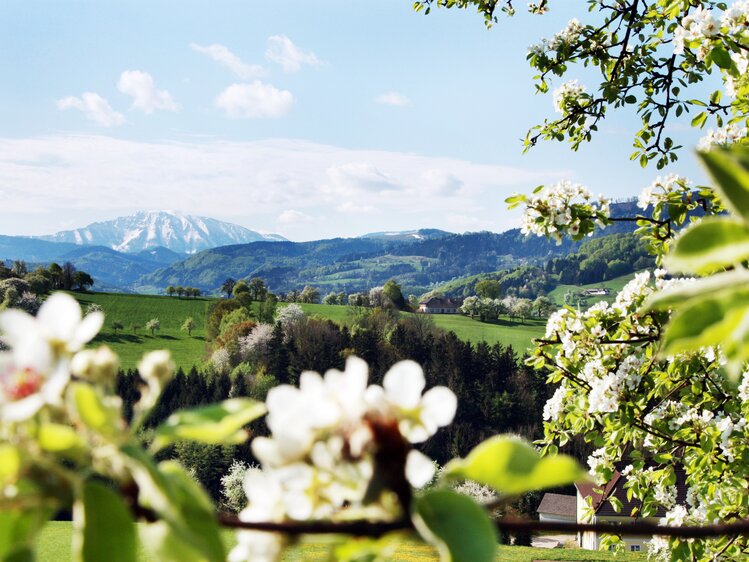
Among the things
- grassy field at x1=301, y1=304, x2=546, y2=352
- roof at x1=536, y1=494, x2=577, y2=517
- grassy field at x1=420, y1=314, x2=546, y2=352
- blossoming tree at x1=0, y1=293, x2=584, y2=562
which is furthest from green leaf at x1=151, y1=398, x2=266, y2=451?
grassy field at x1=420, y1=314, x2=546, y2=352

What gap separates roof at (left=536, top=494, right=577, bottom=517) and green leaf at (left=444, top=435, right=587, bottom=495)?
56881 mm

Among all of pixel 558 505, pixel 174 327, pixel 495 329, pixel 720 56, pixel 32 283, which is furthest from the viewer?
pixel 495 329

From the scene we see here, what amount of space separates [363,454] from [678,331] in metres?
0.29

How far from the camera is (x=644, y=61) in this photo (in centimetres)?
539

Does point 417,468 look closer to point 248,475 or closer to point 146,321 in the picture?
point 248,475

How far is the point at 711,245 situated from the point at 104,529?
0.56 meters

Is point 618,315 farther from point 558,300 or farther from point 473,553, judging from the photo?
point 558,300

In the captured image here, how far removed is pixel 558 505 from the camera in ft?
178

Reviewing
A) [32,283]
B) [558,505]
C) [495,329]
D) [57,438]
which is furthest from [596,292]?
[57,438]

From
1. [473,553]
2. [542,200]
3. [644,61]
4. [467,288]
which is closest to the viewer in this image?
[473,553]

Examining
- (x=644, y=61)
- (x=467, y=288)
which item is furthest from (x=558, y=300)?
(x=644, y=61)

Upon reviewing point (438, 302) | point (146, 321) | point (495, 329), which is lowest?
point (495, 329)

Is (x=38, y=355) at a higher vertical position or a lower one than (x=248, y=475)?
higher

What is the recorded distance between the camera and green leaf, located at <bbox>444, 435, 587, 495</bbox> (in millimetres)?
544
